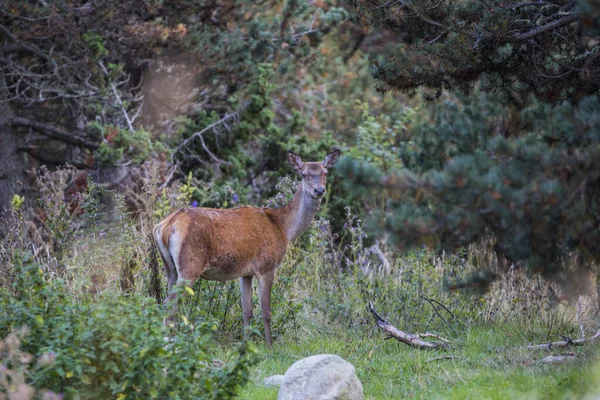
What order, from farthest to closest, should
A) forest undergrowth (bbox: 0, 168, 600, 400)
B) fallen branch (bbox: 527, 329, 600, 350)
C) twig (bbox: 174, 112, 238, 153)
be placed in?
1. twig (bbox: 174, 112, 238, 153)
2. fallen branch (bbox: 527, 329, 600, 350)
3. forest undergrowth (bbox: 0, 168, 600, 400)

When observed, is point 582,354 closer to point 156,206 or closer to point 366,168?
point 366,168

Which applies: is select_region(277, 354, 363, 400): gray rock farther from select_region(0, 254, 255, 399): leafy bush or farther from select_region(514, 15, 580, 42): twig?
select_region(514, 15, 580, 42): twig

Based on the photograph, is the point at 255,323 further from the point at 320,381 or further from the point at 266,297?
the point at 320,381

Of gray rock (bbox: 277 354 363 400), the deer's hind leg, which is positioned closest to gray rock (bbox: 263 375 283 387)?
gray rock (bbox: 277 354 363 400)

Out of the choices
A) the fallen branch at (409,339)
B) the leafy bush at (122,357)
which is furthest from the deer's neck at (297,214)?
the leafy bush at (122,357)

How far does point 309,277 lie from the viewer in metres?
10.3

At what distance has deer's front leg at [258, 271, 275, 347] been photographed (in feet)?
28.7

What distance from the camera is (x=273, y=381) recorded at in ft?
22.2

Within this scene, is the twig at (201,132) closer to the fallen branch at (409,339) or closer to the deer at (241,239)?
the deer at (241,239)

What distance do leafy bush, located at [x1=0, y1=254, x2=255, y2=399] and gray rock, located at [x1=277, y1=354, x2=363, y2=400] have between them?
1.46ft

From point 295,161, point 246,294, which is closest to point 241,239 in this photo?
point 246,294

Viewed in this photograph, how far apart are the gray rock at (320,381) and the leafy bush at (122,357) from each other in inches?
17.5

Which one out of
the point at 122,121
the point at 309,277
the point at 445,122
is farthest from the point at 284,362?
the point at 122,121

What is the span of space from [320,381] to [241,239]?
3.22 m
